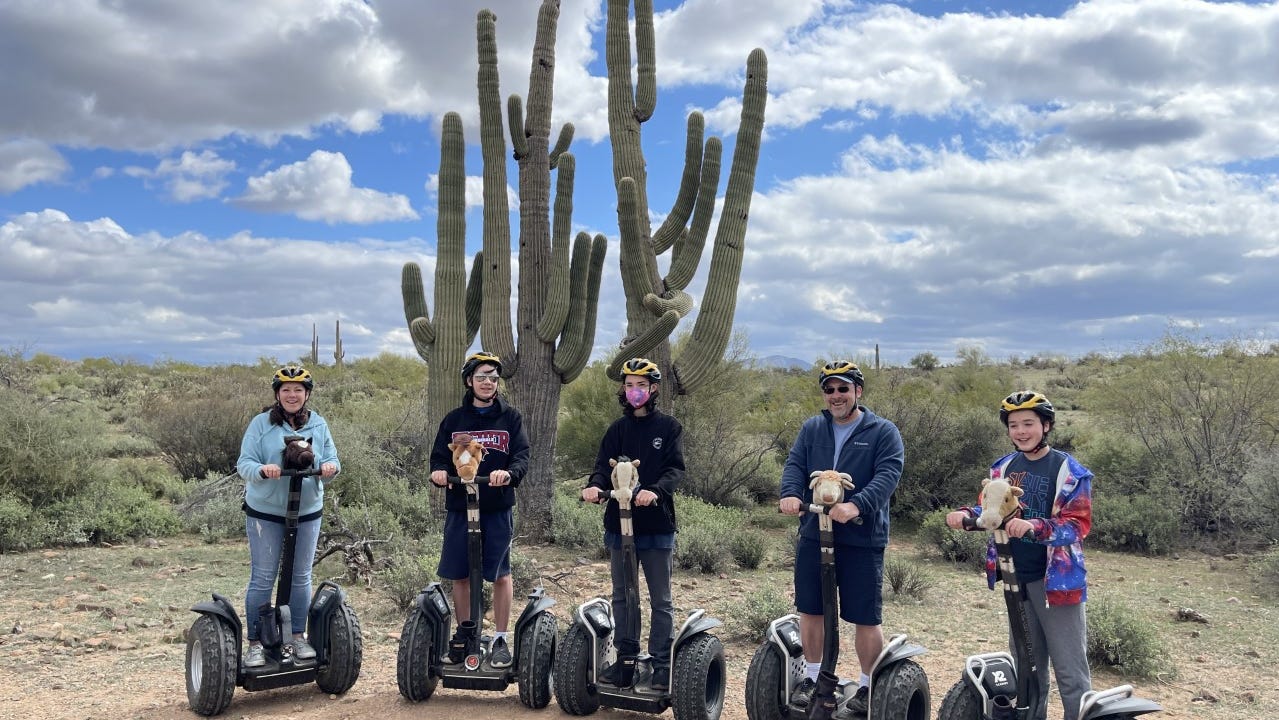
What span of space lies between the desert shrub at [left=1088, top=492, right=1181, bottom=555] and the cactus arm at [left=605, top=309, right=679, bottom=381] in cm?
641

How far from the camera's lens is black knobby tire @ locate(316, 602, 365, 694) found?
578cm

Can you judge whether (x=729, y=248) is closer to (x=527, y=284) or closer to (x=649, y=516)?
(x=527, y=284)

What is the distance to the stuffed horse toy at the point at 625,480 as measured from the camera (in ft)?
16.3

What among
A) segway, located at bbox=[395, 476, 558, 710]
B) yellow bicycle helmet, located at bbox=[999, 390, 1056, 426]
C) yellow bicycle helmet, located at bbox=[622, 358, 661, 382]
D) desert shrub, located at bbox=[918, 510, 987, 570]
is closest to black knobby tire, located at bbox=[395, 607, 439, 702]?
segway, located at bbox=[395, 476, 558, 710]

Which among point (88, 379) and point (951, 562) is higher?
point (88, 379)

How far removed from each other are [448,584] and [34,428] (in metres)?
7.87

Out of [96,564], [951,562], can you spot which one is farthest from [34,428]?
[951,562]

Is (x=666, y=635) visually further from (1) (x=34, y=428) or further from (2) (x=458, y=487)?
(1) (x=34, y=428)

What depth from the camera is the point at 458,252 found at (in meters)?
11.1

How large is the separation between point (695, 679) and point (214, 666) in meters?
2.83

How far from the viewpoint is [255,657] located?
18.4ft

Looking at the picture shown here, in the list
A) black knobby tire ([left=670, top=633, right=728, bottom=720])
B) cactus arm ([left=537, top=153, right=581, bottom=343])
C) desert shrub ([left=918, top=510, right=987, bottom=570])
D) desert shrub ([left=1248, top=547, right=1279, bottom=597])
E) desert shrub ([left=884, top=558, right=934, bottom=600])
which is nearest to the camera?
black knobby tire ([left=670, top=633, right=728, bottom=720])

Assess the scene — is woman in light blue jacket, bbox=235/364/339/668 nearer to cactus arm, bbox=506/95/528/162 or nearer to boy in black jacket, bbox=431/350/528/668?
boy in black jacket, bbox=431/350/528/668

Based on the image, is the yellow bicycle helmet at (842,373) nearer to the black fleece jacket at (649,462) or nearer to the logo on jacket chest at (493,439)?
the black fleece jacket at (649,462)
